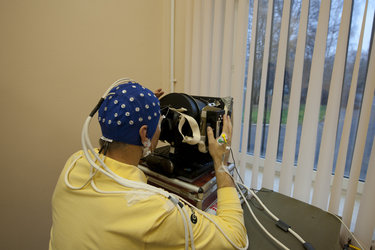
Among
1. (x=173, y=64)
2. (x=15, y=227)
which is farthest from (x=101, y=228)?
(x=173, y=64)

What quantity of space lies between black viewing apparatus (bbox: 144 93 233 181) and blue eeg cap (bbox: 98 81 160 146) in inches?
6.5

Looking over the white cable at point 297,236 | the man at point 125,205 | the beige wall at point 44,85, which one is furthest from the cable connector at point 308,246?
the beige wall at point 44,85

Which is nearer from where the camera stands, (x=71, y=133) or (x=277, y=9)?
(x=277, y=9)

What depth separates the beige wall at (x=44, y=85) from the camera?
1198mm

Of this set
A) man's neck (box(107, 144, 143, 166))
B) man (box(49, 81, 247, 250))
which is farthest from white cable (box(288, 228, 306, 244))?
man's neck (box(107, 144, 143, 166))

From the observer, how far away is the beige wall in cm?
120

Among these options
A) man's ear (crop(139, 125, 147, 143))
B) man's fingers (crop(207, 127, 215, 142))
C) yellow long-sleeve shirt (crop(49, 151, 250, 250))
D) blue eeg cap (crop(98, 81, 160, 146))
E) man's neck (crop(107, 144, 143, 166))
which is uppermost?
blue eeg cap (crop(98, 81, 160, 146))

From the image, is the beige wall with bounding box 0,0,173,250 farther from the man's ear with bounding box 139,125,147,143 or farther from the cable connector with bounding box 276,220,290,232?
the cable connector with bounding box 276,220,290,232

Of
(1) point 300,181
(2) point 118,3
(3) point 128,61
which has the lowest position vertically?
(1) point 300,181

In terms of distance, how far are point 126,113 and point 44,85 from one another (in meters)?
1.03

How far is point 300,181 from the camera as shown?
1.15 m

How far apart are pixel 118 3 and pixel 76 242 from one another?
1.64 m

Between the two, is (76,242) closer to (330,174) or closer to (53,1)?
(330,174)

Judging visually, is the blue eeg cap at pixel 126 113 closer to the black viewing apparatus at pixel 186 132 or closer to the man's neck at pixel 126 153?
the man's neck at pixel 126 153
